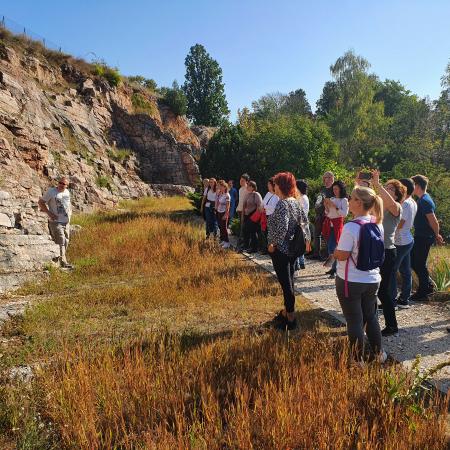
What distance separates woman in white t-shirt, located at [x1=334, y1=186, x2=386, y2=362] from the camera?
3.33 metres

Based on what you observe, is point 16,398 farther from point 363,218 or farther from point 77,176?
point 77,176

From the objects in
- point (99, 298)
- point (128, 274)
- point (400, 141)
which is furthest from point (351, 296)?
point (400, 141)

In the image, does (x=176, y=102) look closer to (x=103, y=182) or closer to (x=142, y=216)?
(x=103, y=182)

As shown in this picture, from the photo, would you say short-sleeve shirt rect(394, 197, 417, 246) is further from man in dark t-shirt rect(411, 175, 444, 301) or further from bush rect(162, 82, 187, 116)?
bush rect(162, 82, 187, 116)

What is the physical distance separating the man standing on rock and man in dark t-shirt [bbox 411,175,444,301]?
6.81 m

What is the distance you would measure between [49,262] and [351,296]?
655cm

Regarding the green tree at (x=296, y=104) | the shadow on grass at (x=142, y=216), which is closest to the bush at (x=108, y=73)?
the shadow on grass at (x=142, y=216)

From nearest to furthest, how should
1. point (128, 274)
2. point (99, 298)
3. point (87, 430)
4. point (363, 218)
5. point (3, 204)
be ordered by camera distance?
point (87, 430)
point (363, 218)
point (99, 298)
point (128, 274)
point (3, 204)

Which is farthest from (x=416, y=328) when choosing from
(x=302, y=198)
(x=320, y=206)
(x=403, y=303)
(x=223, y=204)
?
(x=223, y=204)

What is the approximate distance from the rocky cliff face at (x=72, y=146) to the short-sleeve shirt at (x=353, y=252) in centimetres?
597

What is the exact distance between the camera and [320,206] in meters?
8.26

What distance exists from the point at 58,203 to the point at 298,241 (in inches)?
225

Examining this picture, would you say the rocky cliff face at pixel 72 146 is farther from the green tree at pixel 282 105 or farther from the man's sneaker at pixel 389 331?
the green tree at pixel 282 105

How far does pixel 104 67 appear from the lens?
27.0m
